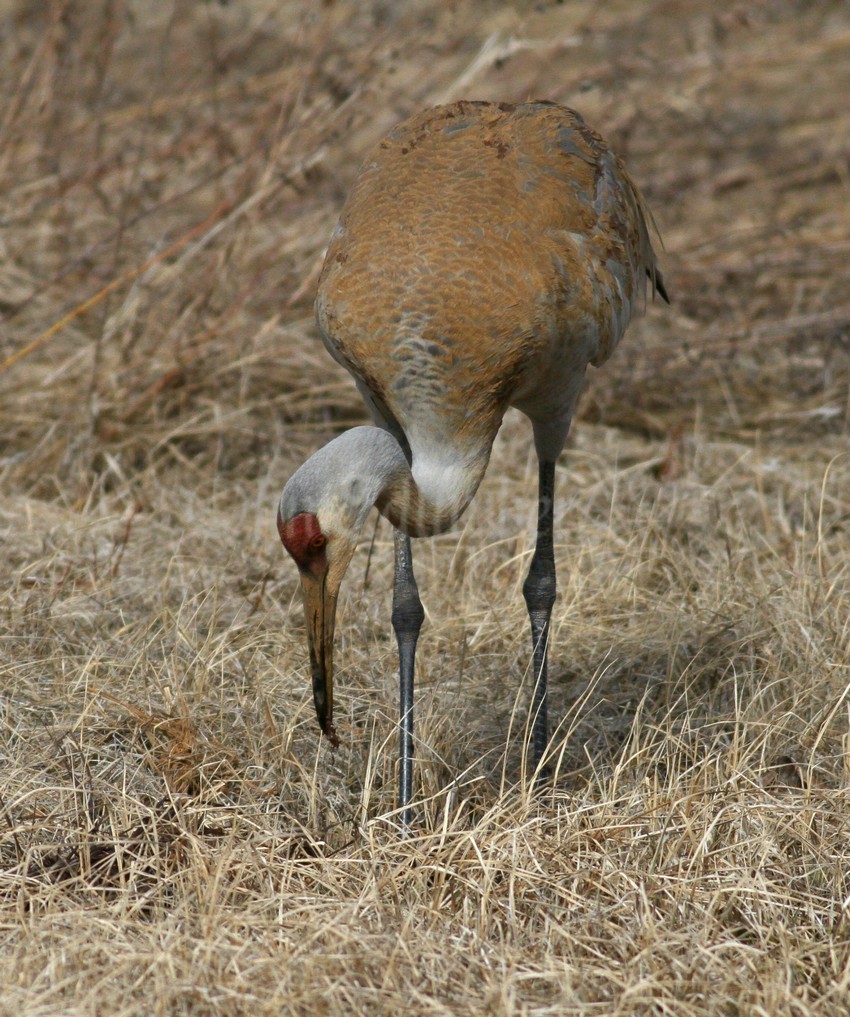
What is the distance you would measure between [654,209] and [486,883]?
5.30 meters

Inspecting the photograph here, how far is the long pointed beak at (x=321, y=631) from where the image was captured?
3.34 m

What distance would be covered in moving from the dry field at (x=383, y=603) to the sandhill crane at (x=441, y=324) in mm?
412

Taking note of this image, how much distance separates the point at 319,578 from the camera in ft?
10.9

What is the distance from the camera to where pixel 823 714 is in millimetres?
3986

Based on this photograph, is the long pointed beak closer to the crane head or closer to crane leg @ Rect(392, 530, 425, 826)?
the crane head

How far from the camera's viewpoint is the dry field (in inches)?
116

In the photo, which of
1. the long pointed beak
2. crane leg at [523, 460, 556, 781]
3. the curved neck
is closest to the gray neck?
the curved neck

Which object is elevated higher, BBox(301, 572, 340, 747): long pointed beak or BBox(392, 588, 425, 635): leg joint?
BBox(301, 572, 340, 747): long pointed beak

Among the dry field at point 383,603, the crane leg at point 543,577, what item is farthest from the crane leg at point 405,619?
the crane leg at point 543,577

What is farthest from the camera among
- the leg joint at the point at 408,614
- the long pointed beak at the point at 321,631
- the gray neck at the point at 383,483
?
the leg joint at the point at 408,614

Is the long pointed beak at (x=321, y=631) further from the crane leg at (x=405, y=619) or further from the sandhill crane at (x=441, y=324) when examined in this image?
the crane leg at (x=405, y=619)

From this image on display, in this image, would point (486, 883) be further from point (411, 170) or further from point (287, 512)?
point (411, 170)

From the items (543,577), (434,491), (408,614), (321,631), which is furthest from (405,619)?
(321,631)

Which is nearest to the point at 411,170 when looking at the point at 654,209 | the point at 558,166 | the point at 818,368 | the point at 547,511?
the point at 558,166
